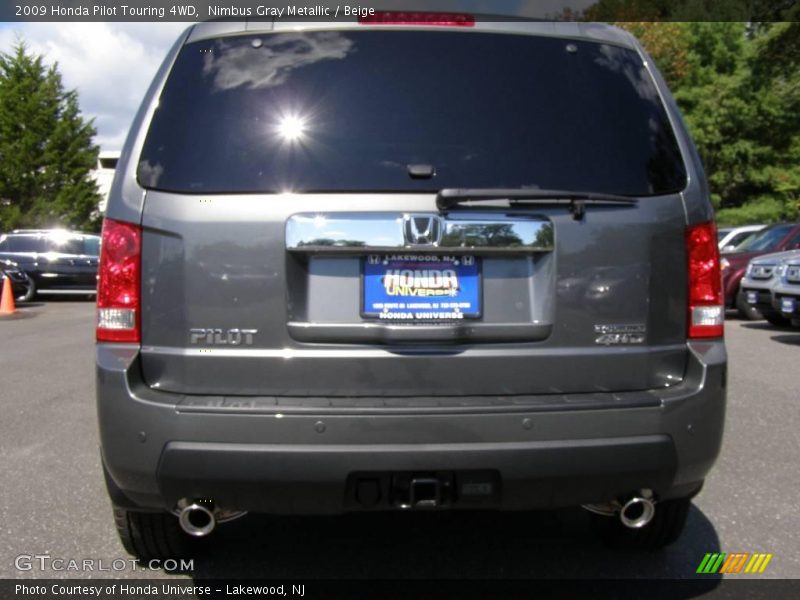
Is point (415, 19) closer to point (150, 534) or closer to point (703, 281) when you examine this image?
point (703, 281)

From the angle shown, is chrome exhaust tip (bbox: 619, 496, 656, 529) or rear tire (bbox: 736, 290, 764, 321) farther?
rear tire (bbox: 736, 290, 764, 321)

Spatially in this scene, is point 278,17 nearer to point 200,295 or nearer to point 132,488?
point 200,295

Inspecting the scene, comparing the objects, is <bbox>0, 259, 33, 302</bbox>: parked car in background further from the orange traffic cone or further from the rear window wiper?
the rear window wiper

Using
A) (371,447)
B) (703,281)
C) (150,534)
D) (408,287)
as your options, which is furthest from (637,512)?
(150,534)

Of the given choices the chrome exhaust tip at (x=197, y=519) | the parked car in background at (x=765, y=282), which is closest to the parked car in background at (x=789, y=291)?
the parked car in background at (x=765, y=282)

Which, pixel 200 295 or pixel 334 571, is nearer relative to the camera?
pixel 200 295

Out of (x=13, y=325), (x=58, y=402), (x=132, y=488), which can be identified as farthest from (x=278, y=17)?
(x=13, y=325)

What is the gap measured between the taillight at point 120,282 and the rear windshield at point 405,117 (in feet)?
0.62

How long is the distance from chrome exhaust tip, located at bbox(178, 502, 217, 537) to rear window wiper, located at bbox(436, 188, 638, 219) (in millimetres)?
1274

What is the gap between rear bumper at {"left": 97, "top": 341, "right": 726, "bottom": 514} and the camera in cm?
283

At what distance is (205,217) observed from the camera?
2934mm

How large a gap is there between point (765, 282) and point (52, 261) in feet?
51.0

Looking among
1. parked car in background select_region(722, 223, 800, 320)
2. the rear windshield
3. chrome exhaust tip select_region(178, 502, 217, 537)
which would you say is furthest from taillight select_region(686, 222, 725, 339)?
parked car in background select_region(722, 223, 800, 320)

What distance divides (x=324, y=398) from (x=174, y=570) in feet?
4.04
